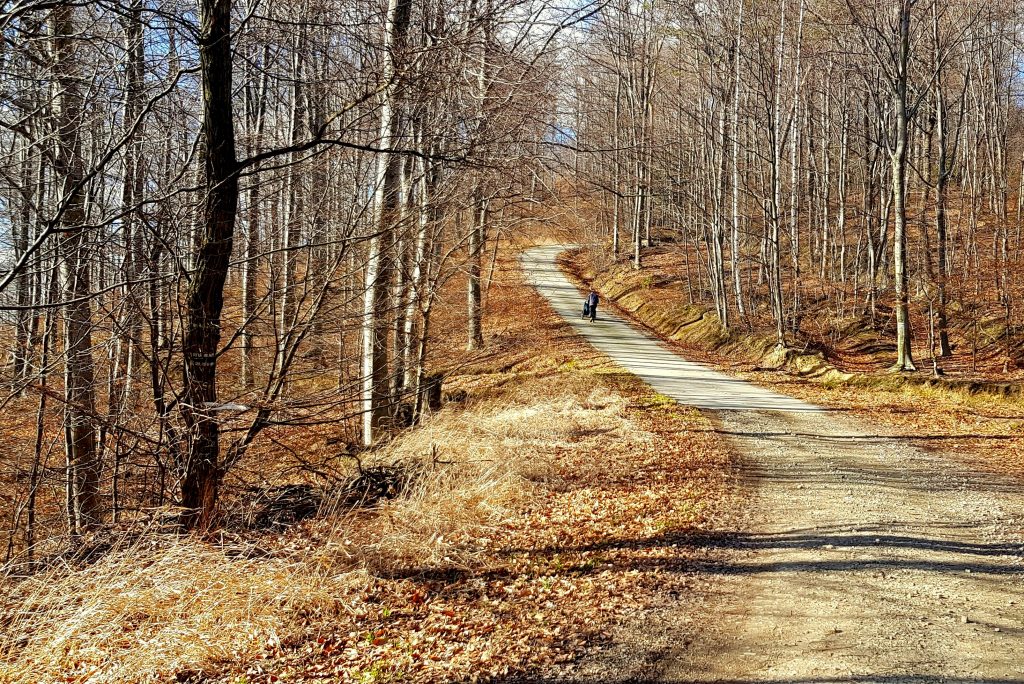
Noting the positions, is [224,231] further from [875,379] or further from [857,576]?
[875,379]

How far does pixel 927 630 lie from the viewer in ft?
16.3

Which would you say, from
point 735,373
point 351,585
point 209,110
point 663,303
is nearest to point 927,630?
point 351,585

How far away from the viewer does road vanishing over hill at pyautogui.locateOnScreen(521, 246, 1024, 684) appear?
14.9ft

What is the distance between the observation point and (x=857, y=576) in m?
5.96

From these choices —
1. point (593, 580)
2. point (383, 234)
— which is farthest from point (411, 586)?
point (383, 234)

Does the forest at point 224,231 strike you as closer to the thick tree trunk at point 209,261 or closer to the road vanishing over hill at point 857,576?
the thick tree trunk at point 209,261

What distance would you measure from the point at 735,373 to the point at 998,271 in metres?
9.97

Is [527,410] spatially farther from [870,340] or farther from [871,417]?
[870,340]

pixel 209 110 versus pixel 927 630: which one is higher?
pixel 209 110

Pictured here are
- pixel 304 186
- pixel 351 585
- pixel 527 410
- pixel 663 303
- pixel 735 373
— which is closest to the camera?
pixel 351 585

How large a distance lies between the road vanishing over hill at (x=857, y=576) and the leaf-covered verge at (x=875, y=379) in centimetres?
137

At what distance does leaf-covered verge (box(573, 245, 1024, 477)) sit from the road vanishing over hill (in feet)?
4.48

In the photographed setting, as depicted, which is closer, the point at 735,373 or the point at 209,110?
the point at 209,110

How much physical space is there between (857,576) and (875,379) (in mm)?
10756
